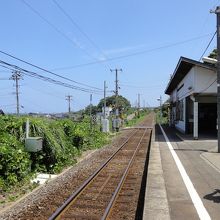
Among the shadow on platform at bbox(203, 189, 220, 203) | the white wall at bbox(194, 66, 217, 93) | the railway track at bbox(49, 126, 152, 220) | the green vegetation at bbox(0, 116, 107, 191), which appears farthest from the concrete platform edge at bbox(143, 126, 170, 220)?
the white wall at bbox(194, 66, 217, 93)

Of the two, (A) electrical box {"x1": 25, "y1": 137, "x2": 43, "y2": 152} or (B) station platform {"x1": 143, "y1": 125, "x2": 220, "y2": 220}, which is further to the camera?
(A) electrical box {"x1": 25, "y1": 137, "x2": 43, "y2": 152}

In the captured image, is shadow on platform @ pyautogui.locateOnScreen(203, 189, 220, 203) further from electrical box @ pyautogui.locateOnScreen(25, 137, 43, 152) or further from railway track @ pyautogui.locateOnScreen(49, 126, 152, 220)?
electrical box @ pyautogui.locateOnScreen(25, 137, 43, 152)

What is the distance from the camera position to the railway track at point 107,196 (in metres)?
8.88

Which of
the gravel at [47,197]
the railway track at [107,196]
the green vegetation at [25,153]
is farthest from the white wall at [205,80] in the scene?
the gravel at [47,197]

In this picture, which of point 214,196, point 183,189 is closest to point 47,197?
point 183,189

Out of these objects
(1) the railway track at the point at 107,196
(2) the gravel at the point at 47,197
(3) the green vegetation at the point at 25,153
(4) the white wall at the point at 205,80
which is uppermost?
(4) the white wall at the point at 205,80

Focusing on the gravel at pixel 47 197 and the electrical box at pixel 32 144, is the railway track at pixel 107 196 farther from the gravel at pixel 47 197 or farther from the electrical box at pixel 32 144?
the electrical box at pixel 32 144

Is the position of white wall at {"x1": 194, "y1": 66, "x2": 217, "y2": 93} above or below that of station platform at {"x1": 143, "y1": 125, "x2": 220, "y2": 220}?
above

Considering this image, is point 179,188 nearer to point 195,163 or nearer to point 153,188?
point 153,188

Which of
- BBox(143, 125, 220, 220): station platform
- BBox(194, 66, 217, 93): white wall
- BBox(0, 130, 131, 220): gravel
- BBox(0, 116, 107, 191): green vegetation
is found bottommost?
BBox(0, 130, 131, 220): gravel

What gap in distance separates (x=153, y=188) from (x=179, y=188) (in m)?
0.68

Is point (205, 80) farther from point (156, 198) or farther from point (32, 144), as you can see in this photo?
point (156, 198)

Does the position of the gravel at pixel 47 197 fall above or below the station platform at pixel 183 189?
below

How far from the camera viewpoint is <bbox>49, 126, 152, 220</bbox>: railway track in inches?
350
